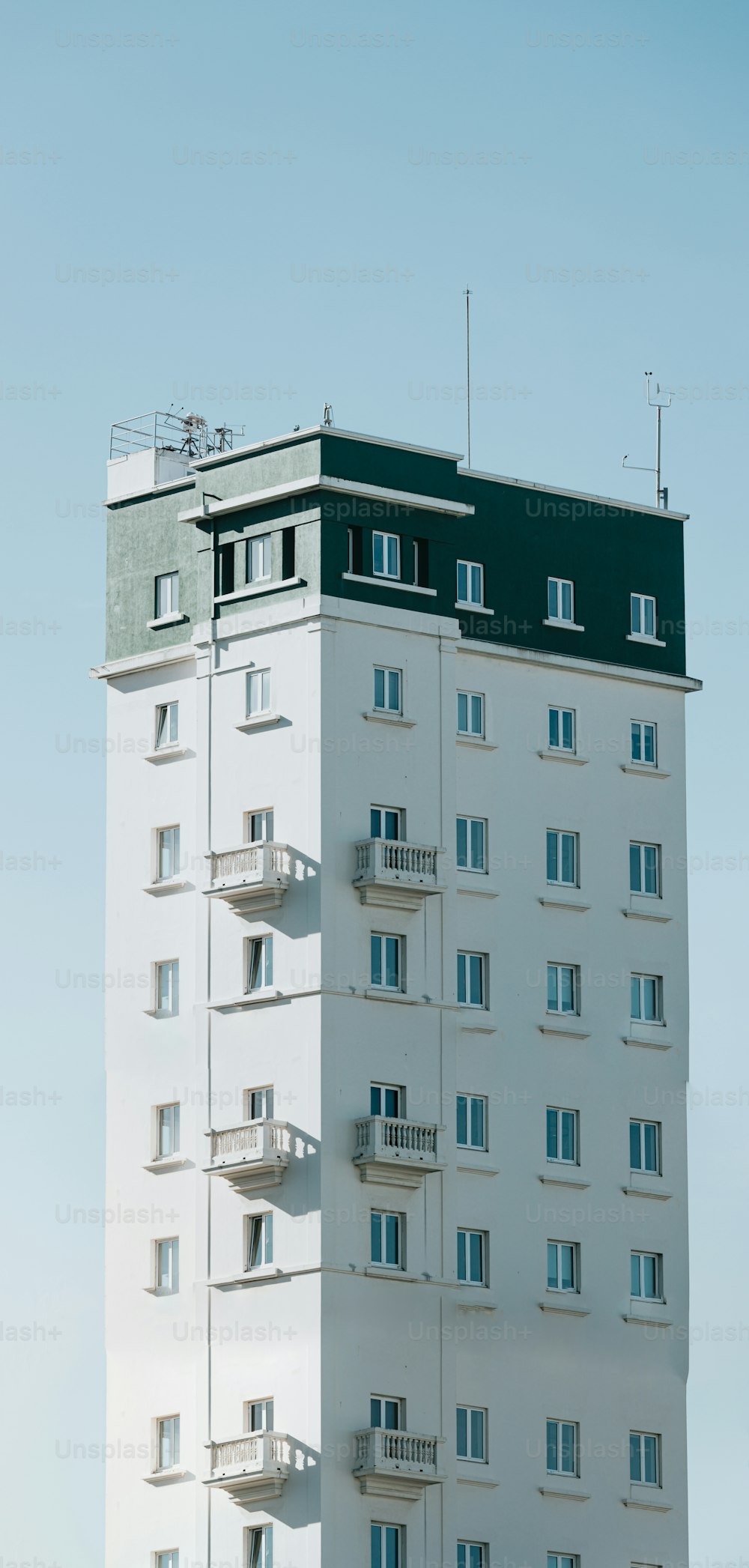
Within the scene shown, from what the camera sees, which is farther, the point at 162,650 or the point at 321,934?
the point at 162,650

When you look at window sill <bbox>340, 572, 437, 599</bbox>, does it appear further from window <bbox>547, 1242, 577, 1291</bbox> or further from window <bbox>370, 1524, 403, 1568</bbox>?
window <bbox>370, 1524, 403, 1568</bbox>

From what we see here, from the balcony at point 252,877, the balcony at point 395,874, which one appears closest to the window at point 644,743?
the balcony at point 395,874

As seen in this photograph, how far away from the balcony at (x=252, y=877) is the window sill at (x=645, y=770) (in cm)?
1118

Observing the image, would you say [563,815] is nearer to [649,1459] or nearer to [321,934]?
[321,934]

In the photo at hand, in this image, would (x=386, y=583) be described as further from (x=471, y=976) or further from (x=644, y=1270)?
(x=644, y=1270)

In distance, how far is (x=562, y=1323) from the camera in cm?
10781

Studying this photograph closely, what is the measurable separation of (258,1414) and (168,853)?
1557 cm

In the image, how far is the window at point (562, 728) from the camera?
111 m

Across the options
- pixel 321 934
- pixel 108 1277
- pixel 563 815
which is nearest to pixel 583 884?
pixel 563 815

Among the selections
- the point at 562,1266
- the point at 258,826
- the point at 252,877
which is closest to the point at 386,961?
the point at 252,877

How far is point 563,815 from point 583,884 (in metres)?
1.88

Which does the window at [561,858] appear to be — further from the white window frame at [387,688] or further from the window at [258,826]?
the window at [258,826]

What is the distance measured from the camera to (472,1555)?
344 feet

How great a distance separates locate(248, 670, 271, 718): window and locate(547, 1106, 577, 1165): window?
12.8 metres
